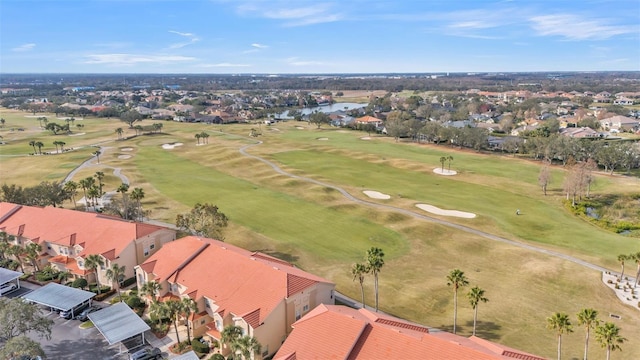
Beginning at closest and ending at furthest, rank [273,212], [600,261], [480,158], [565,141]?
[600,261], [273,212], [565,141], [480,158]

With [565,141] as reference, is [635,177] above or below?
below

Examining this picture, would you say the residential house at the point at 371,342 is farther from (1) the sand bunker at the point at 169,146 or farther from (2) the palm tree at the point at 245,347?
(1) the sand bunker at the point at 169,146

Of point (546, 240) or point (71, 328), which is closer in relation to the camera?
point (71, 328)

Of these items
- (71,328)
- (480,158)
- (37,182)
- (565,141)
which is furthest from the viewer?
(480,158)

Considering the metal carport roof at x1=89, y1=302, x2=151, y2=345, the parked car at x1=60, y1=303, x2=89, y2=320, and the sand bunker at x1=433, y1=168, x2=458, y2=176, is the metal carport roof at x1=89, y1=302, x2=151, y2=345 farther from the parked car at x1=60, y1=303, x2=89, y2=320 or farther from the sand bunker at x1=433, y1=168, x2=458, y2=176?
the sand bunker at x1=433, y1=168, x2=458, y2=176

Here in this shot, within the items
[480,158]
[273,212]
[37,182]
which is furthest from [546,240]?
[37,182]

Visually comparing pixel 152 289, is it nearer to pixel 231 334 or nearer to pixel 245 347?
pixel 231 334

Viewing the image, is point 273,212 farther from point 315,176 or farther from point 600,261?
point 600,261
